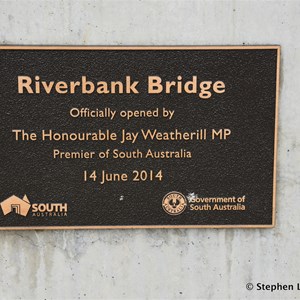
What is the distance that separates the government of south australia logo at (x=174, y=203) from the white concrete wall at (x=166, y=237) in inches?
7.8

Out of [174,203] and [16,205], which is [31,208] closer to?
[16,205]

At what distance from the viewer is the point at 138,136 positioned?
3.45m

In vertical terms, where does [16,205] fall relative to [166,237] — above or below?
above

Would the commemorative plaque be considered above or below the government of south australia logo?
above

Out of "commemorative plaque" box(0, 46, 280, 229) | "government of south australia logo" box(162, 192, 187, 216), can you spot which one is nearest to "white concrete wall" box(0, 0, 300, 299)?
"commemorative plaque" box(0, 46, 280, 229)

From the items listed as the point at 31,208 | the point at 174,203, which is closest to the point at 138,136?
the point at 174,203

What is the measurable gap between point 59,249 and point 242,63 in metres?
1.97

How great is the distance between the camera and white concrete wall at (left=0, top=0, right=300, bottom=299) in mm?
3369

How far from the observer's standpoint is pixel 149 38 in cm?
338

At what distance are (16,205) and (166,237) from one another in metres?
1.16

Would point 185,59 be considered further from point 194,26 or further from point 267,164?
point 267,164

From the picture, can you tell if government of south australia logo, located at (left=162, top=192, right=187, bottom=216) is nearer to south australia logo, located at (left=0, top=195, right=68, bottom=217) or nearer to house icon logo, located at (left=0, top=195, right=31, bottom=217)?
south australia logo, located at (left=0, top=195, right=68, bottom=217)

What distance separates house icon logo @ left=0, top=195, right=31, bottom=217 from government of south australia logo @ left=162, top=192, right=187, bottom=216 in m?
1.03

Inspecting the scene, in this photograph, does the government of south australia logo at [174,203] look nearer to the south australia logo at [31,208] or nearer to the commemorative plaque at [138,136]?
the commemorative plaque at [138,136]
